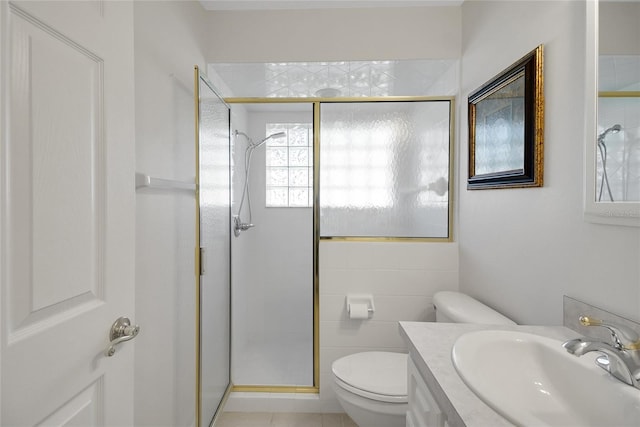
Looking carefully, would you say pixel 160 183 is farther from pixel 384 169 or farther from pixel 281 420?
pixel 281 420

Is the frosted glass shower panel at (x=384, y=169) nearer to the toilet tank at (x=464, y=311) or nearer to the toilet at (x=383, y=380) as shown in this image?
the toilet tank at (x=464, y=311)

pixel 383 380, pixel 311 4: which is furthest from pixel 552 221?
pixel 311 4

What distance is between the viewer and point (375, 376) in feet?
5.27

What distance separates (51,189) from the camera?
64 cm

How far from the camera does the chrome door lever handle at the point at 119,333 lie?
80 centimetres

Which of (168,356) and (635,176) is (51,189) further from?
(635,176)

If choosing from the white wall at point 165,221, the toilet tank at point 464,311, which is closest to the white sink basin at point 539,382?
the toilet tank at point 464,311

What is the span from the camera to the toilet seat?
4.84ft

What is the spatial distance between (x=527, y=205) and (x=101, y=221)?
1.47 m

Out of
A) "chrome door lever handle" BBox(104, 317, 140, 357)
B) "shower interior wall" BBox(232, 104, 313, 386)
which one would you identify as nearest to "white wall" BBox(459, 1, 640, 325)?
"chrome door lever handle" BBox(104, 317, 140, 357)

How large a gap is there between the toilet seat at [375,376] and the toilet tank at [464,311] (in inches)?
14.1

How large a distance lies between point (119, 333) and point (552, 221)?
4.66 ft

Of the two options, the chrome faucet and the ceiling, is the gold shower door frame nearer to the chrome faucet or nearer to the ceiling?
the ceiling

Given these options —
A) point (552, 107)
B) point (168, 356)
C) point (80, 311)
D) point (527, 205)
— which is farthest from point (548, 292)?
point (168, 356)
